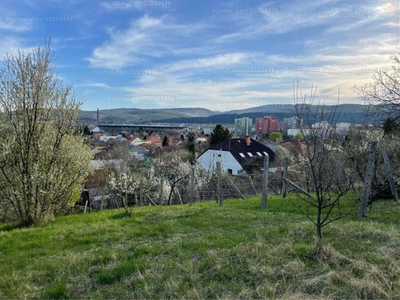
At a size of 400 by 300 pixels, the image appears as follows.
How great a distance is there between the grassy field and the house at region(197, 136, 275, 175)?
911 inches

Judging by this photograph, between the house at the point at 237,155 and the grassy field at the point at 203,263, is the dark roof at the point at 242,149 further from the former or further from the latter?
the grassy field at the point at 203,263

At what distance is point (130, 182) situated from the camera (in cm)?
1864

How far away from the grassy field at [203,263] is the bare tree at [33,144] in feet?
5.97

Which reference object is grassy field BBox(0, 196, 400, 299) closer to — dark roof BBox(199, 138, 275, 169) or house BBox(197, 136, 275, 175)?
house BBox(197, 136, 275, 175)

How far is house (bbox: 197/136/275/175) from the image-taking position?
98.8 ft

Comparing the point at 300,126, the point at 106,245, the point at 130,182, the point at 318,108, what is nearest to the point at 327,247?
the point at 300,126

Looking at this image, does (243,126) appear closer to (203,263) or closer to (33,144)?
(33,144)

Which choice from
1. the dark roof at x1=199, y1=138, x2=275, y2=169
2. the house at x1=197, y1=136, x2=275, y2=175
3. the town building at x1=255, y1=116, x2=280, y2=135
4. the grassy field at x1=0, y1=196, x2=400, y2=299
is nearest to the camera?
the grassy field at x1=0, y1=196, x2=400, y2=299

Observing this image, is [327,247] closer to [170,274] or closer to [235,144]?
[170,274]

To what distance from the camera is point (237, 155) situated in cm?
3188

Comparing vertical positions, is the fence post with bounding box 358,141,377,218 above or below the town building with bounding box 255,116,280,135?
below

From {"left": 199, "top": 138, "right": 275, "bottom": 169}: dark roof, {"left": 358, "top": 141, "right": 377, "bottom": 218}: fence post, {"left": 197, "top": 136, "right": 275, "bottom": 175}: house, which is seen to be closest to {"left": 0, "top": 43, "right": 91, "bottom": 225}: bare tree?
{"left": 358, "top": 141, "right": 377, "bottom": 218}: fence post

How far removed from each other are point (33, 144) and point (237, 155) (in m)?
26.4

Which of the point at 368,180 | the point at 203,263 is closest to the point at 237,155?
the point at 368,180
